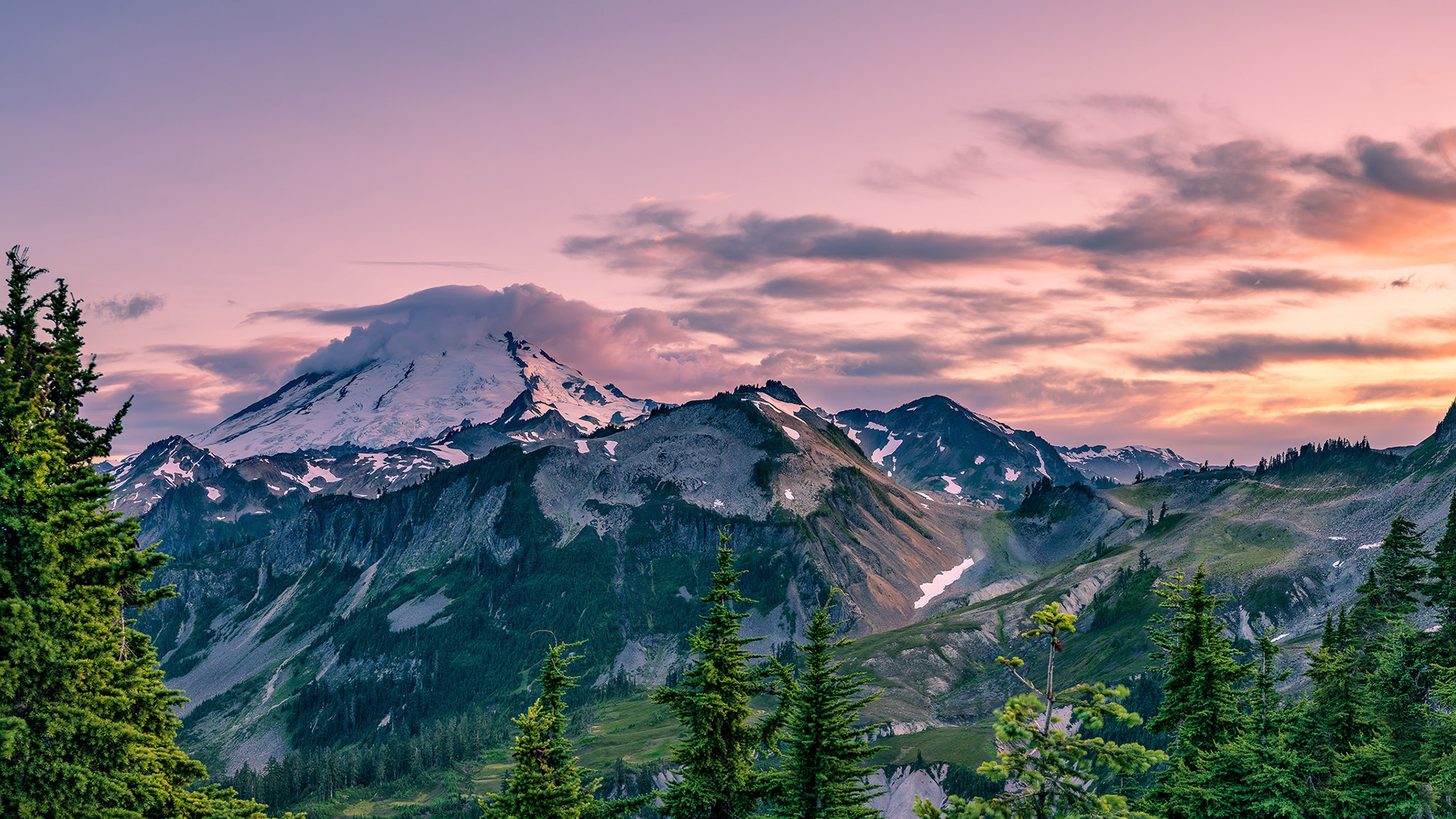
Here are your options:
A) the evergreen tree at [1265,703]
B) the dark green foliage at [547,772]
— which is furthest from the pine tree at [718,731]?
the evergreen tree at [1265,703]

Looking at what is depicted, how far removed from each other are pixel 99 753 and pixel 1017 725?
1000 inches

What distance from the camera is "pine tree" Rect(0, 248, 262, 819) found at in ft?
80.8

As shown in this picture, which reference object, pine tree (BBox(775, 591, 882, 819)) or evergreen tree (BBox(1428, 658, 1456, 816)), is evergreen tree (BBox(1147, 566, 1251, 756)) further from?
pine tree (BBox(775, 591, 882, 819))

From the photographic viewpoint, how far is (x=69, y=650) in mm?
25906

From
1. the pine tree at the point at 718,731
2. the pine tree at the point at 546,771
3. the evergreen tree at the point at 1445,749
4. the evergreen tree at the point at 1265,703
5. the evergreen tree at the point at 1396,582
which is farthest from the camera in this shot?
the evergreen tree at the point at 1396,582

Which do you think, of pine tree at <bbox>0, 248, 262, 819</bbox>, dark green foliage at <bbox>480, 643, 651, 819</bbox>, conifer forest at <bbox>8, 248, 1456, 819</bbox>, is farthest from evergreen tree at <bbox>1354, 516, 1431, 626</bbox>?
pine tree at <bbox>0, 248, 262, 819</bbox>

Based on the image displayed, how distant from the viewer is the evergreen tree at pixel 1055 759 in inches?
831

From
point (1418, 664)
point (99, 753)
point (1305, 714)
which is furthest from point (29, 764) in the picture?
point (1418, 664)

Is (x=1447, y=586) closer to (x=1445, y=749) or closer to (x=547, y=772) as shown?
(x=1445, y=749)

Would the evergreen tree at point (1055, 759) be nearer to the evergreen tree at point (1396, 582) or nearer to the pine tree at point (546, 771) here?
the pine tree at point (546, 771)

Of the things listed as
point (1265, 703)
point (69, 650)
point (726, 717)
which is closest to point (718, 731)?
point (726, 717)

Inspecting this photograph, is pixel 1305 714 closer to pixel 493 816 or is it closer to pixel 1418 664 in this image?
pixel 1418 664

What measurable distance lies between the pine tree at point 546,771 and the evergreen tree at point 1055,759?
16.7m

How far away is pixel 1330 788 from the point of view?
147 ft
